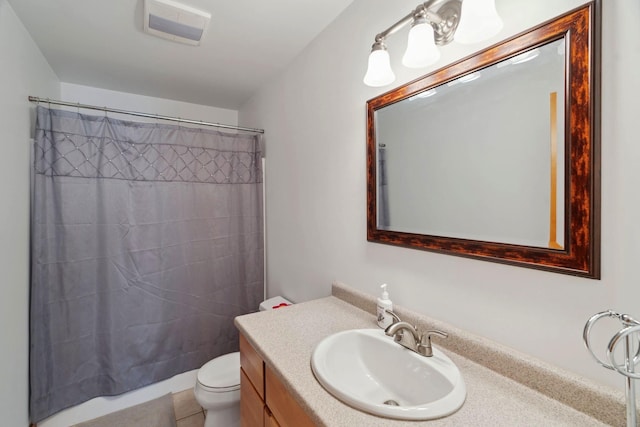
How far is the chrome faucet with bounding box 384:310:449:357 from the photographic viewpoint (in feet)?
2.85

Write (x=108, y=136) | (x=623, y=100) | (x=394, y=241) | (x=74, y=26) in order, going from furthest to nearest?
(x=108, y=136)
(x=74, y=26)
(x=394, y=241)
(x=623, y=100)

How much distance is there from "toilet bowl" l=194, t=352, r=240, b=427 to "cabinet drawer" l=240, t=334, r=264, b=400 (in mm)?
434

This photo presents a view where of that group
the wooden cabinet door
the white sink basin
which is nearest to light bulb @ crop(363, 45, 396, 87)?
the white sink basin

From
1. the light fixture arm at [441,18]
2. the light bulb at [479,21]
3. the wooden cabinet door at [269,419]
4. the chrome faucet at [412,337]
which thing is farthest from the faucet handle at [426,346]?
the light fixture arm at [441,18]

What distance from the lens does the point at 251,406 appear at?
1106mm

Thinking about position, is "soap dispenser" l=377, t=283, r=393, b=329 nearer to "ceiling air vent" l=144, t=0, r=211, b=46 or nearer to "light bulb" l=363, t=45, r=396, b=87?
"light bulb" l=363, t=45, r=396, b=87

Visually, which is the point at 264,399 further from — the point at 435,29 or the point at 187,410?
the point at 435,29

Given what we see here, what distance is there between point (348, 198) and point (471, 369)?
85cm

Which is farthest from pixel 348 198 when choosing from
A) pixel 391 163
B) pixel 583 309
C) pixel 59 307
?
pixel 59 307

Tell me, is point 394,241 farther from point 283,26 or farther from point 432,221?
point 283,26

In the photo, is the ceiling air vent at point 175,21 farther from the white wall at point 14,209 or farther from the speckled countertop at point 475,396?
the speckled countertop at point 475,396

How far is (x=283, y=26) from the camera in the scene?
1.51 meters

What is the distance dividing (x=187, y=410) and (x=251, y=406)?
1.10m

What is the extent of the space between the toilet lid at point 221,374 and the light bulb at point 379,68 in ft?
5.37
